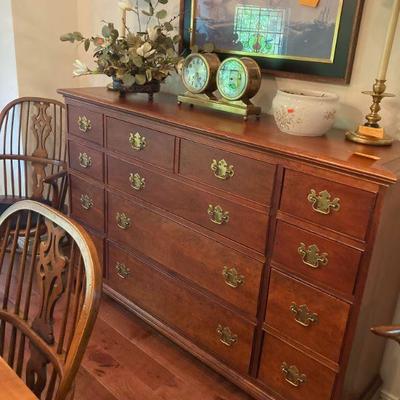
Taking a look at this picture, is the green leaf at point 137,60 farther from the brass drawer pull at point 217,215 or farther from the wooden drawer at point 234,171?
the brass drawer pull at point 217,215

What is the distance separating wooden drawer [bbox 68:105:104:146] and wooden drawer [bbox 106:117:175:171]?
2.6 inches

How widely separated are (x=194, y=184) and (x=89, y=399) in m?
0.96

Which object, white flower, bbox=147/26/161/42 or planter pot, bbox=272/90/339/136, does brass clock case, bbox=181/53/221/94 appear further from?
planter pot, bbox=272/90/339/136

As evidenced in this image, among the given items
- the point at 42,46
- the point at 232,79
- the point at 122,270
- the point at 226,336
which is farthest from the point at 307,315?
the point at 42,46

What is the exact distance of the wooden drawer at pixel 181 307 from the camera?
1.75 m

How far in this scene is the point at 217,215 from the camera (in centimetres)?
167

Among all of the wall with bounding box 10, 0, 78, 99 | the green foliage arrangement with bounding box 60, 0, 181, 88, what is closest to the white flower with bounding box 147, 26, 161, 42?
the green foliage arrangement with bounding box 60, 0, 181, 88

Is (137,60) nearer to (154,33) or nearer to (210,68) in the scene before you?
(154,33)

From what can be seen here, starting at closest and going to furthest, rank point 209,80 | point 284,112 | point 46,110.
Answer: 1. point 284,112
2. point 209,80
3. point 46,110

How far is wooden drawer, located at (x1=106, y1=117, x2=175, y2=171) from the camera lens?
70.6 inches

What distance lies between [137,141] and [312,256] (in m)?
0.89

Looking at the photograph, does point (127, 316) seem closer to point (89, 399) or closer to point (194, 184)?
point (89, 399)

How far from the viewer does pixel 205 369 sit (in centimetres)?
203

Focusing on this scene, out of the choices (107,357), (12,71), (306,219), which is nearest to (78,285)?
(306,219)
